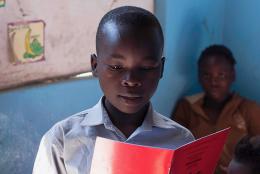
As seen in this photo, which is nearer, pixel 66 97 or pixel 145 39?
pixel 145 39

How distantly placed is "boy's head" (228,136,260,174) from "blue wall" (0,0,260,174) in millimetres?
814

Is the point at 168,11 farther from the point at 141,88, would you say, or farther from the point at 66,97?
the point at 141,88

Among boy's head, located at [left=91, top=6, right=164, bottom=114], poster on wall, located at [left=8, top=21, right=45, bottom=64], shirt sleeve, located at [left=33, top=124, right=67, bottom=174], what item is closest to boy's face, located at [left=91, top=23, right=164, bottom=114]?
boy's head, located at [left=91, top=6, right=164, bottom=114]

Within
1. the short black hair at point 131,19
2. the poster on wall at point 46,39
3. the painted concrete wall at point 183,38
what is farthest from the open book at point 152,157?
the painted concrete wall at point 183,38

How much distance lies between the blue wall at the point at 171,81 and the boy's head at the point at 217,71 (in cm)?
9

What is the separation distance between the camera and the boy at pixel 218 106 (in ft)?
6.68

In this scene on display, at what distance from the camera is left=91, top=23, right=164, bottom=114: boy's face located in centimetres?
87

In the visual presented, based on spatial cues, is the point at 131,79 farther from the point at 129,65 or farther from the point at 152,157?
the point at 152,157

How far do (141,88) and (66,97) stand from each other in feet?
2.41

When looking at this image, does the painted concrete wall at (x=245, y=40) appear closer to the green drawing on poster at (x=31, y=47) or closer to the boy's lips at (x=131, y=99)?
the green drawing on poster at (x=31, y=47)

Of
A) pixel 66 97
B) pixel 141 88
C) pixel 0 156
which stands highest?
pixel 141 88

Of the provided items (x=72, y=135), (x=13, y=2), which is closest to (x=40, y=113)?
(x=13, y=2)

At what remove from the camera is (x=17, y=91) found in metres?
1.40

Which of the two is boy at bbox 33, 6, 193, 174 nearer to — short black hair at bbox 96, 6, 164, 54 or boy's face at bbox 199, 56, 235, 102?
short black hair at bbox 96, 6, 164, 54
